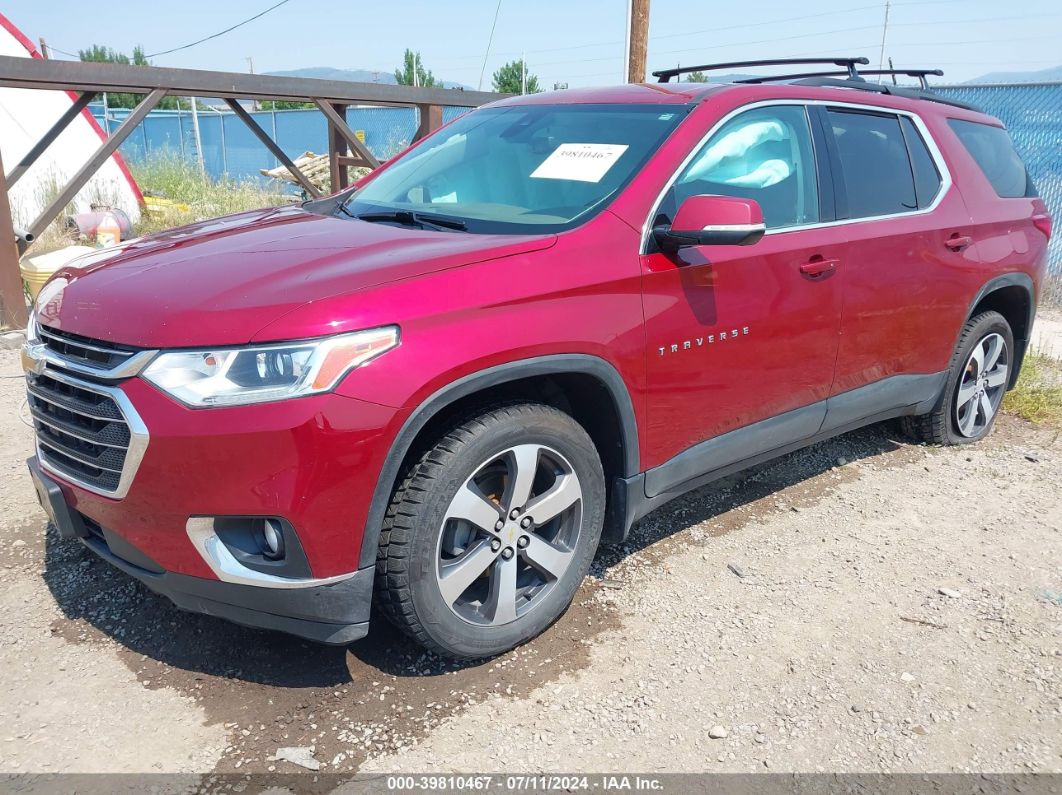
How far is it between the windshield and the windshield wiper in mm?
15

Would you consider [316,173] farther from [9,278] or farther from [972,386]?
[972,386]

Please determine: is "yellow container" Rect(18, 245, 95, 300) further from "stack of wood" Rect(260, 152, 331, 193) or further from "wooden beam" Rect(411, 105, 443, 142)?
"stack of wood" Rect(260, 152, 331, 193)

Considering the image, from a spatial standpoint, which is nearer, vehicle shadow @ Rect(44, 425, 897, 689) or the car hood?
the car hood

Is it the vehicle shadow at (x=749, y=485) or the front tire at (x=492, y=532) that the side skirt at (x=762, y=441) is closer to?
the front tire at (x=492, y=532)

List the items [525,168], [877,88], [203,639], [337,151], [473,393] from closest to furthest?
1. [473,393]
2. [203,639]
3. [525,168]
4. [877,88]
5. [337,151]

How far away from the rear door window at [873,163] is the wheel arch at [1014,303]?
2.91 feet

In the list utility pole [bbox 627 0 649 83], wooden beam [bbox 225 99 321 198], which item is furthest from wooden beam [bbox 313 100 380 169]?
utility pole [bbox 627 0 649 83]

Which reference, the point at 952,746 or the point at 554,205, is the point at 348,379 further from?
the point at 952,746

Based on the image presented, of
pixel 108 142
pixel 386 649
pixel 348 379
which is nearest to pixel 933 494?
pixel 386 649

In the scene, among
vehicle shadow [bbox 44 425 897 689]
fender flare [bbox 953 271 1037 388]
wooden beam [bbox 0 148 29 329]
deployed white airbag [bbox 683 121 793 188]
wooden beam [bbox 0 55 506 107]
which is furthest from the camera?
wooden beam [bbox 0 148 29 329]

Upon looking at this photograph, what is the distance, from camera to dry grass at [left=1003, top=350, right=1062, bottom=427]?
5664 mm

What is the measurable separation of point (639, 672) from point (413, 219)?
181 centimetres

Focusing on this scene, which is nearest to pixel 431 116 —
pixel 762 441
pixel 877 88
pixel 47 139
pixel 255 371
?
pixel 47 139

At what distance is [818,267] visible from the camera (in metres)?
3.54
